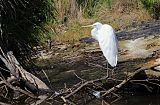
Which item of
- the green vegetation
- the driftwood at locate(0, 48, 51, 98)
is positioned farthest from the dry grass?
the driftwood at locate(0, 48, 51, 98)

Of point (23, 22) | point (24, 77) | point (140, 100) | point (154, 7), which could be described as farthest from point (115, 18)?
point (24, 77)

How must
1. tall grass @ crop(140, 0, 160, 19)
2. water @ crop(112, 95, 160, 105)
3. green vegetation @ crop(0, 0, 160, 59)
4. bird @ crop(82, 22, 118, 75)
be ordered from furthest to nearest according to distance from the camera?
tall grass @ crop(140, 0, 160, 19) → green vegetation @ crop(0, 0, 160, 59) → bird @ crop(82, 22, 118, 75) → water @ crop(112, 95, 160, 105)

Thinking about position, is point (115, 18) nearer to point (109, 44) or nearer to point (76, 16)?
point (76, 16)

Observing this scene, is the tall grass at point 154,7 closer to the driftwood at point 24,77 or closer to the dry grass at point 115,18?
the dry grass at point 115,18

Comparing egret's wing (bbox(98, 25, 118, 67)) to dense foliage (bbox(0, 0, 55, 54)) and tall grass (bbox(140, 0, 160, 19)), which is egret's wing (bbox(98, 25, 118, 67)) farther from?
tall grass (bbox(140, 0, 160, 19))

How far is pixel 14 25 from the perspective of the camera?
8.58 metres

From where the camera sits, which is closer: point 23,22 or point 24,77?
point 24,77

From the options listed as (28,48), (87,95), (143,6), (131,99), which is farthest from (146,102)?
(143,6)

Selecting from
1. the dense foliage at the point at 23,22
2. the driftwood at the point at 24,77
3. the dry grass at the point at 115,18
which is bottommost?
the dry grass at the point at 115,18

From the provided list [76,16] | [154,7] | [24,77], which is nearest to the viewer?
[24,77]

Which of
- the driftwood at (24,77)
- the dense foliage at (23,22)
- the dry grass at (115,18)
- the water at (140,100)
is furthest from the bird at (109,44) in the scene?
the dry grass at (115,18)

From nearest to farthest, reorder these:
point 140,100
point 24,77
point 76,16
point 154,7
→ point 24,77 → point 140,100 → point 154,7 → point 76,16

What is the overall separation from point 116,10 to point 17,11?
873cm

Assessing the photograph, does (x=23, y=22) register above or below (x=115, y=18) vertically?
above
